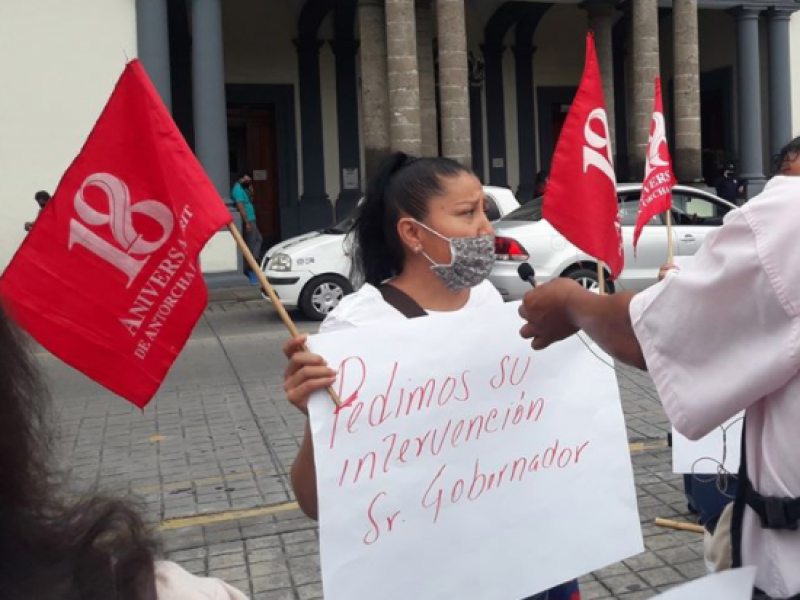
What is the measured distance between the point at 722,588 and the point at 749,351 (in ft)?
1.43

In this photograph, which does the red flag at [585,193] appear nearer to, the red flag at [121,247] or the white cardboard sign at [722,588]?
the red flag at [121,247]

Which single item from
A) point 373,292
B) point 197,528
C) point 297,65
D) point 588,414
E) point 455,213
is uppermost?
point 297,65

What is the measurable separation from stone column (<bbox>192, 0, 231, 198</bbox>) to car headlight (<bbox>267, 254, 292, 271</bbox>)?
428cm

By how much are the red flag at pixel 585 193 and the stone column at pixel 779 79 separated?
20.5 metres

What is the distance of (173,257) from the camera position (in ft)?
6.90

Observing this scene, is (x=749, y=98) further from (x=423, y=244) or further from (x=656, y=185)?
(x=423, y=244)

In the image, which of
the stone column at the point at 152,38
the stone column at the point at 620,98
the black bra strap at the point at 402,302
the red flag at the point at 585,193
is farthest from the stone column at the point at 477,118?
the black bra strap at the point at 402,302

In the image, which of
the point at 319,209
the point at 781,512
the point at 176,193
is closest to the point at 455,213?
the point at 176,193

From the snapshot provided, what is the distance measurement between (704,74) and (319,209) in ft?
39.9

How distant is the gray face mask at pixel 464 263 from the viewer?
262 centimetres

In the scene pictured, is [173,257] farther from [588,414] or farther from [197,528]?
[197,528]

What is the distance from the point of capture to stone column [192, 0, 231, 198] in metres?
16.2

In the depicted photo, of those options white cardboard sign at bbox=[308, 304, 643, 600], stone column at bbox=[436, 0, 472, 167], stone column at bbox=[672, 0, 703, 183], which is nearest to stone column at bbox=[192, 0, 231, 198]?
stone column at bbox=[436, 0, 472, 167]

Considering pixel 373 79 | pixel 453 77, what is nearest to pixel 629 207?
pixel 453 77
